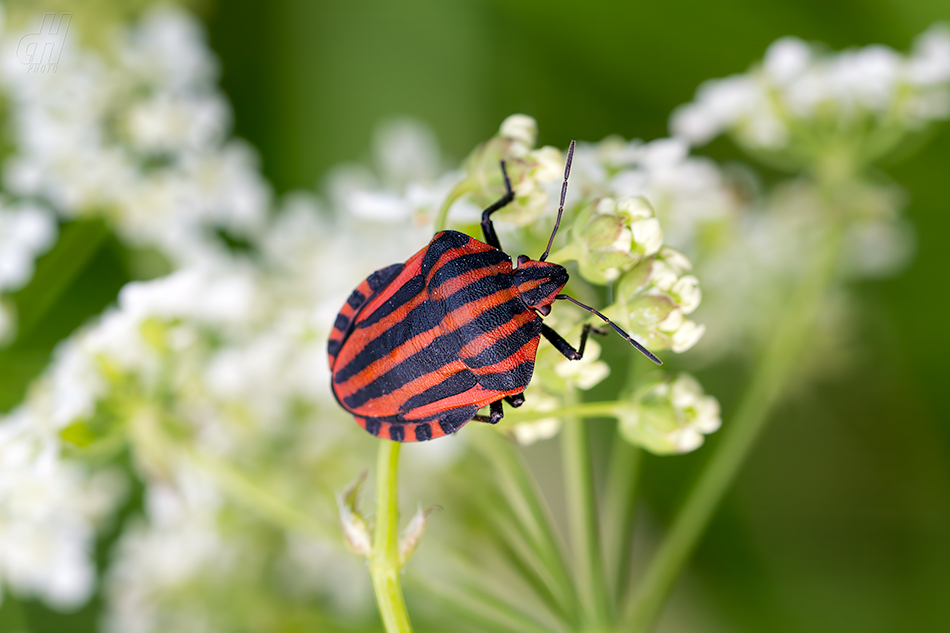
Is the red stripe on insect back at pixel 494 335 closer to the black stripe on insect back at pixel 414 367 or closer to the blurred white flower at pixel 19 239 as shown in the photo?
the black stripe on insect back at pixel 414 367

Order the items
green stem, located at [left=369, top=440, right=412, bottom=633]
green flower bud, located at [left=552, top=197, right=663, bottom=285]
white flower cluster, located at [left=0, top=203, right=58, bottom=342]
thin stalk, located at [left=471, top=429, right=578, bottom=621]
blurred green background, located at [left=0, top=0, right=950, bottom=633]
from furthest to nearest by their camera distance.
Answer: blurred green background, located at [left=0, top=0, right=950, bottom=633] < white flower cluster, located at [left=0, top=203, right=58, bottom=342] < thin stalk, located at [left=471, top=429, right=578, bottom=621] < green flower bud, located at [left=552, top=197, right=663, bottom=285] < green stem, located at [left=369, top=440, right=412, bottom=633]

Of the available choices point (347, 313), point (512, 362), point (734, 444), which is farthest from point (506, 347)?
point (734, 444)

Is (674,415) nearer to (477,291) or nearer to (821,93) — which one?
(477,291)

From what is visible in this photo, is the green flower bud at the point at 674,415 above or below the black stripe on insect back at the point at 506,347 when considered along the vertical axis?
below

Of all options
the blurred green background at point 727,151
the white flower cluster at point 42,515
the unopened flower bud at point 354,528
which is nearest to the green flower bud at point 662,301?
the unopened flower bud at point 354,528

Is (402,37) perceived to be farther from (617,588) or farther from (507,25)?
(617,588)

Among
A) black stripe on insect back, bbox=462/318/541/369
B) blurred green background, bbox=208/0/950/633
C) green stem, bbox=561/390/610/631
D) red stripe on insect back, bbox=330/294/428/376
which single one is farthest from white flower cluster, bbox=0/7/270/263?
green stem, bbox=561/390/610/631

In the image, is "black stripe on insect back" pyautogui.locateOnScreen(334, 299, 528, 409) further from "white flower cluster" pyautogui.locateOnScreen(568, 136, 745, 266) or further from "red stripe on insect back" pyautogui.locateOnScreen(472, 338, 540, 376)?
"white flower cluster" pyautogui.locateOnScreen(568, 136, 745, 266)
